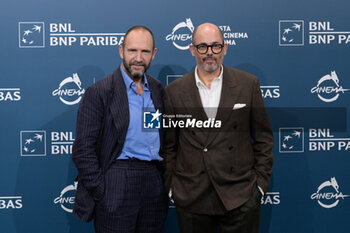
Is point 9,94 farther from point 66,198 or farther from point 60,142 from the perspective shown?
point 66,198

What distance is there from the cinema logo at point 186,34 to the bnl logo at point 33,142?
1407 millimetres

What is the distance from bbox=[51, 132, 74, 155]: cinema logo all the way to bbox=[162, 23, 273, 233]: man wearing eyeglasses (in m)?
1.13

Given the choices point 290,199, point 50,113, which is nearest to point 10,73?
point 50,113

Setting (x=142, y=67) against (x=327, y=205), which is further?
(x=327, y=205)

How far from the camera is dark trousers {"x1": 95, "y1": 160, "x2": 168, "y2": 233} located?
2137 mm

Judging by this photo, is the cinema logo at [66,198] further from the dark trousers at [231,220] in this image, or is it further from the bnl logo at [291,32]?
the bnl logo at [291,32]

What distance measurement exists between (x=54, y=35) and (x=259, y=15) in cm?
180

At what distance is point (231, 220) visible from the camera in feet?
7.27

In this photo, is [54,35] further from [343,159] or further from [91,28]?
[343,159]

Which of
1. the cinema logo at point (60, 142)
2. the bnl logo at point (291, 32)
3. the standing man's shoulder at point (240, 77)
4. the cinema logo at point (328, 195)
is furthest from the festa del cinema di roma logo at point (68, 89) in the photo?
the cinema logo at point (328, 195)

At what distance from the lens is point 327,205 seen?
314cm

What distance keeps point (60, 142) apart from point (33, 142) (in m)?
0.23

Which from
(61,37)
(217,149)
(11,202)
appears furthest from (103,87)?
(11,202)

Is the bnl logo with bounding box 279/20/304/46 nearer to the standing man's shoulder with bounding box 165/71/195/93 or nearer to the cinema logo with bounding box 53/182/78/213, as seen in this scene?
the standing man's shoulder with bounding box 165/71/195/93
